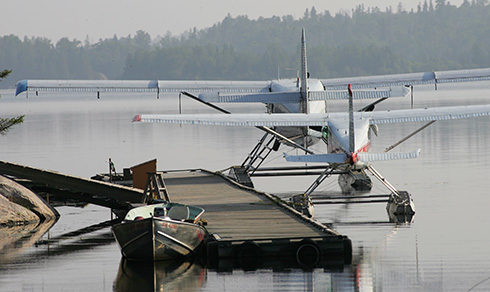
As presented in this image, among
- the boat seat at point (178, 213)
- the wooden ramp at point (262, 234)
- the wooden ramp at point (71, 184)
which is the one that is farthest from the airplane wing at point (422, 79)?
the boat seat at point (178, 213)

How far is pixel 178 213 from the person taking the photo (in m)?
17.3

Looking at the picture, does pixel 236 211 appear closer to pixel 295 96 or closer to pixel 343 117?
pixel 343 117

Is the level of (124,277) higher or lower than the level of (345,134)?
lower

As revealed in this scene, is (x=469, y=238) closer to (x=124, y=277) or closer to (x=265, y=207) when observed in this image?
(x=265, y=207)

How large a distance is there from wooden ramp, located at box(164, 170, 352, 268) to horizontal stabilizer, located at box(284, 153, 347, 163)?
3.29ft

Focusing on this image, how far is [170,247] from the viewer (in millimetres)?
16250

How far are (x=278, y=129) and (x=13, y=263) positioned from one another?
12.1 m

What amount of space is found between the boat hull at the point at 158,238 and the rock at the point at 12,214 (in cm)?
583

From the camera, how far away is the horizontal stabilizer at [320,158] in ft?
64.6

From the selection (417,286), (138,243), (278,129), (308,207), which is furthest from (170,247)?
(278,129)

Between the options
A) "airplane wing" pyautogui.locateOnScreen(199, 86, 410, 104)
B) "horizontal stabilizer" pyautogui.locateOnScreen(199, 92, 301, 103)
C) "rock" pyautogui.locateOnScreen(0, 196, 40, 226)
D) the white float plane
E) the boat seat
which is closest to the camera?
the boat seat

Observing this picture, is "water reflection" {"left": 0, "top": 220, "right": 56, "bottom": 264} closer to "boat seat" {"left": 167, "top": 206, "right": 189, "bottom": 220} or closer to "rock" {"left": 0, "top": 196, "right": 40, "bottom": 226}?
"rock" {"left": 0, "top": 196, "right": 40, "bottom": 226}

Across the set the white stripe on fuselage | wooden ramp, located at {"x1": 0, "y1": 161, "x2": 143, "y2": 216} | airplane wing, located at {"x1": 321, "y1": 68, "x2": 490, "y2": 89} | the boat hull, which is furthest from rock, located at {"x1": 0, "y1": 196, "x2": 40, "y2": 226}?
airplane wing, located at {"x1": 321, "y1": 68, "x2": 490, "y2": 89}

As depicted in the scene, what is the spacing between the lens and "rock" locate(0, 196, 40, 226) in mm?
21438
